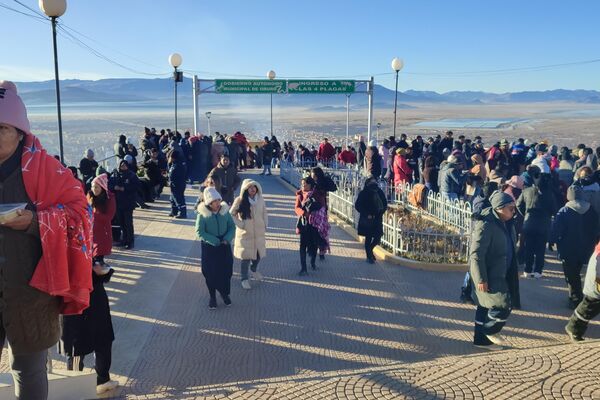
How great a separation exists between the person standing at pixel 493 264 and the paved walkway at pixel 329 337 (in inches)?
14.8

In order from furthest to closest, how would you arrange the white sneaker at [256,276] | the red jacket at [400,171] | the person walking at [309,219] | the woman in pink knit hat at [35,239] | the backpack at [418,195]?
the red jacket at [400,171] < the backpack at [418,195] < the person walking at [309,219] < the white sneaker at [256,276] < the woman in pink knit hat at [35,239]

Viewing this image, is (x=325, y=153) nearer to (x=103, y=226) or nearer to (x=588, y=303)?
(x=103, y=226)

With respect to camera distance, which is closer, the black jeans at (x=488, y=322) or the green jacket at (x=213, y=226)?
the black jeans at (x=488, y=322)

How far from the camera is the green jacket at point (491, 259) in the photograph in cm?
532

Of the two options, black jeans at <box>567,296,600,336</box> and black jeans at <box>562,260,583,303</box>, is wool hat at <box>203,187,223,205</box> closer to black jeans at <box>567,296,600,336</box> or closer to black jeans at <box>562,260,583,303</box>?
black jeans at <box>567,296,600,336</box>

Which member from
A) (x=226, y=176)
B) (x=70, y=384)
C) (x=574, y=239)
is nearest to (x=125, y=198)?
(x=226, y=176)

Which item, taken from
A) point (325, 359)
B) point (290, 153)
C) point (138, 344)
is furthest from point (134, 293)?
point (290, 153)

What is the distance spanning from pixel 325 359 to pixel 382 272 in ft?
10.3

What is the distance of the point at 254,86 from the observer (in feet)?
78.4

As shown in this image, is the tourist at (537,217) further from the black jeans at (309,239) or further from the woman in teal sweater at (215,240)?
the woman in teal sweater at (215,240)

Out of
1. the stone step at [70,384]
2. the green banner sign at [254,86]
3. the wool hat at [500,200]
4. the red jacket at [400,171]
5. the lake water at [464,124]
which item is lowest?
→ the stone step at [70,384]

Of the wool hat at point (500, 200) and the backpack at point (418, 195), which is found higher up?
the wool hat at point (500, 200)

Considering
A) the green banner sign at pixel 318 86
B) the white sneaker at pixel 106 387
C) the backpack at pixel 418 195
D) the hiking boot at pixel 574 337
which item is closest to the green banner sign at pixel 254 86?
the green banner sign at pixel 318 86

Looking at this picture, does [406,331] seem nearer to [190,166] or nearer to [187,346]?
[187,346]
